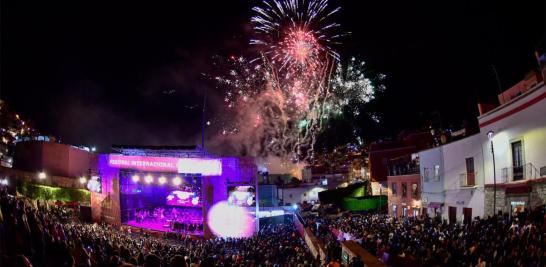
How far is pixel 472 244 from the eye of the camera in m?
11.8

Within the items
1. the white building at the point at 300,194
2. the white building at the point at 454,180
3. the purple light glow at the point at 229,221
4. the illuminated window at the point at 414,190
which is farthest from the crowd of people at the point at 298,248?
the white building at the point at 300,194

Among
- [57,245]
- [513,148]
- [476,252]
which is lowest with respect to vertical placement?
[476,252]

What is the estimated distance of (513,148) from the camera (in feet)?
54.9

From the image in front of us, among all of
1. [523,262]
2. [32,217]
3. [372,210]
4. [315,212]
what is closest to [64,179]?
[315,212]

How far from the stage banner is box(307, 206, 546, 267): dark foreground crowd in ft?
47.6

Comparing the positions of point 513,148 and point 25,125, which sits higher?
point 25,125

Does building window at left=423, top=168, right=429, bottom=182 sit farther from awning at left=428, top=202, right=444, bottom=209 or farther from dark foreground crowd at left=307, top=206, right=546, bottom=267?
dark foreground crowd at left=307, top=206, right=546, bottom=267

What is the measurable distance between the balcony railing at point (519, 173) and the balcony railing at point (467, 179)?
2416 mm

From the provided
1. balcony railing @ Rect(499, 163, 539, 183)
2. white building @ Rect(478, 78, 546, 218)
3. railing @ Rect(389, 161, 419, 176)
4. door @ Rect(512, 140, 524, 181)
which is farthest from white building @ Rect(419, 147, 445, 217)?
door @ Rect(512, 140, 524, 181)

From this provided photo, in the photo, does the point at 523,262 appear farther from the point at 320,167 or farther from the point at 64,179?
the point at 320,167

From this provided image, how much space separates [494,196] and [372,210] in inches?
745

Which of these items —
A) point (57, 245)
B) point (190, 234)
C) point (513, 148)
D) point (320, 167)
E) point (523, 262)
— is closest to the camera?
point (57, 245)

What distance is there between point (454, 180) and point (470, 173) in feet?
5.98

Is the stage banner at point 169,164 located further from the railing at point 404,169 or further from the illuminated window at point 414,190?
the railing at point 404,169
